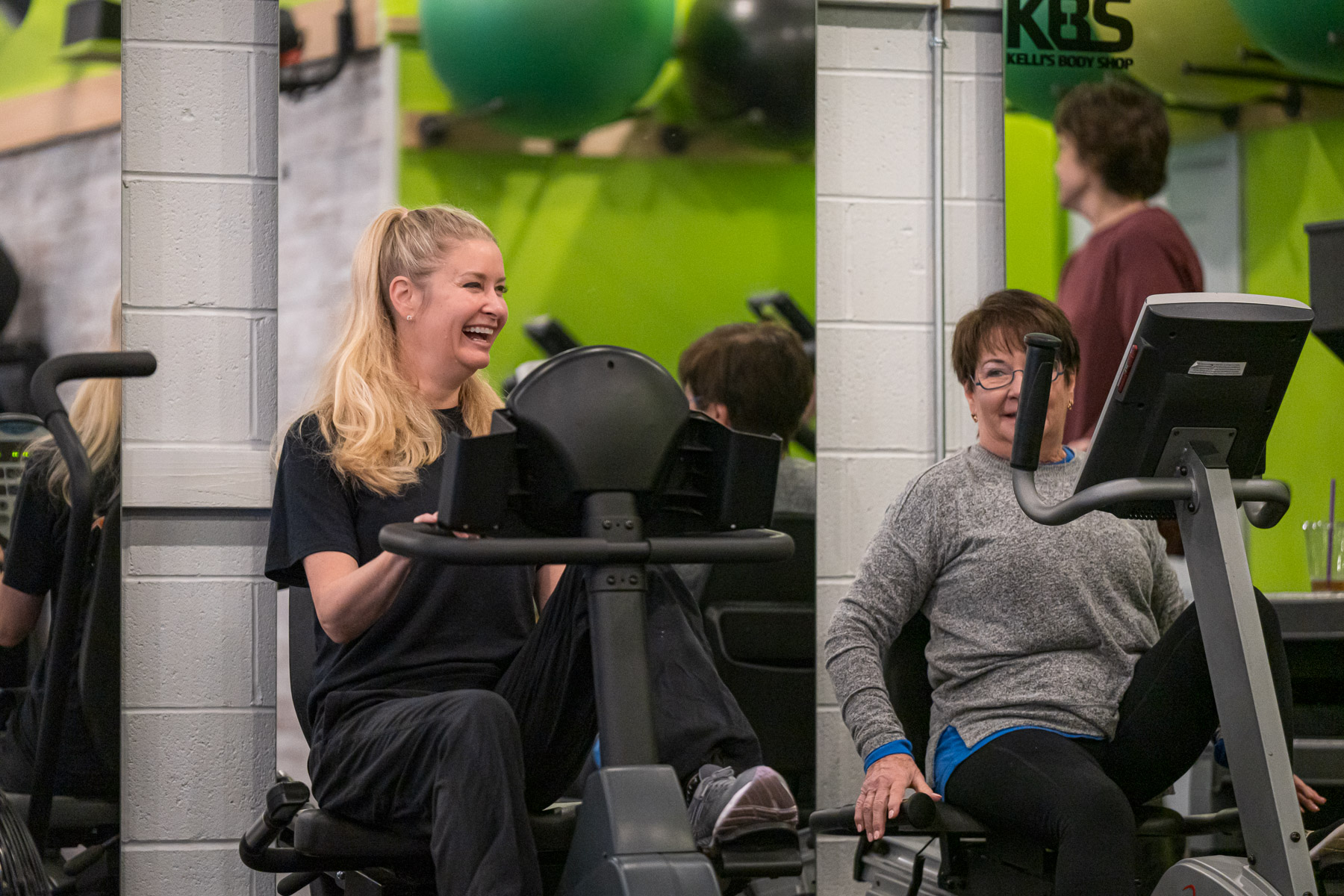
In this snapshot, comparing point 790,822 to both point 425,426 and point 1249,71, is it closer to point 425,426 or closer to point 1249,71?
point 425,426

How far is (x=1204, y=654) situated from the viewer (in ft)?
6.29

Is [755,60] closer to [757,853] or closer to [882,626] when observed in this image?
[882,626]

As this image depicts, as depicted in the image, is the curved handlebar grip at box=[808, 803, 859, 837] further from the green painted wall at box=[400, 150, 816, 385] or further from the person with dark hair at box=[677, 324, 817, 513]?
the green painted wall at box=[400, 150, 816, 385]

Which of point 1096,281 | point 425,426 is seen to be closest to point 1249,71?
point 1096,281

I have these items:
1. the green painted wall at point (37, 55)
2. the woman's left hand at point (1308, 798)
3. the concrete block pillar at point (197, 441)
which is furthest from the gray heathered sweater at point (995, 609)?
the green painted wall at point (37, 55)

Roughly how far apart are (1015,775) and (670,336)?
3.32 feet

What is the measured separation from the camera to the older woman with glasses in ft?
6.27

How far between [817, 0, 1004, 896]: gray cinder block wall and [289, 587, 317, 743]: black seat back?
0.95 m

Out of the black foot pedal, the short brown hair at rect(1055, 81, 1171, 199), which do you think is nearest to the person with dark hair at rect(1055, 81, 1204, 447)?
the short brown hair at rect(1055, 81, 1171, 199)

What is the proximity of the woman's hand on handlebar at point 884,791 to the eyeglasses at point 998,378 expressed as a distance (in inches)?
23.1

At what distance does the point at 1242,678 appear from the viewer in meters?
1.68

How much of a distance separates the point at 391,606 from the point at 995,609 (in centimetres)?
89

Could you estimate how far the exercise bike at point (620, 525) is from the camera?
4.55 feet

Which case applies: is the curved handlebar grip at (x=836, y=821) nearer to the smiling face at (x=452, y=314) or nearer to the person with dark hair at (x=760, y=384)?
→ the person with dark hair at (x=760, y=384)
